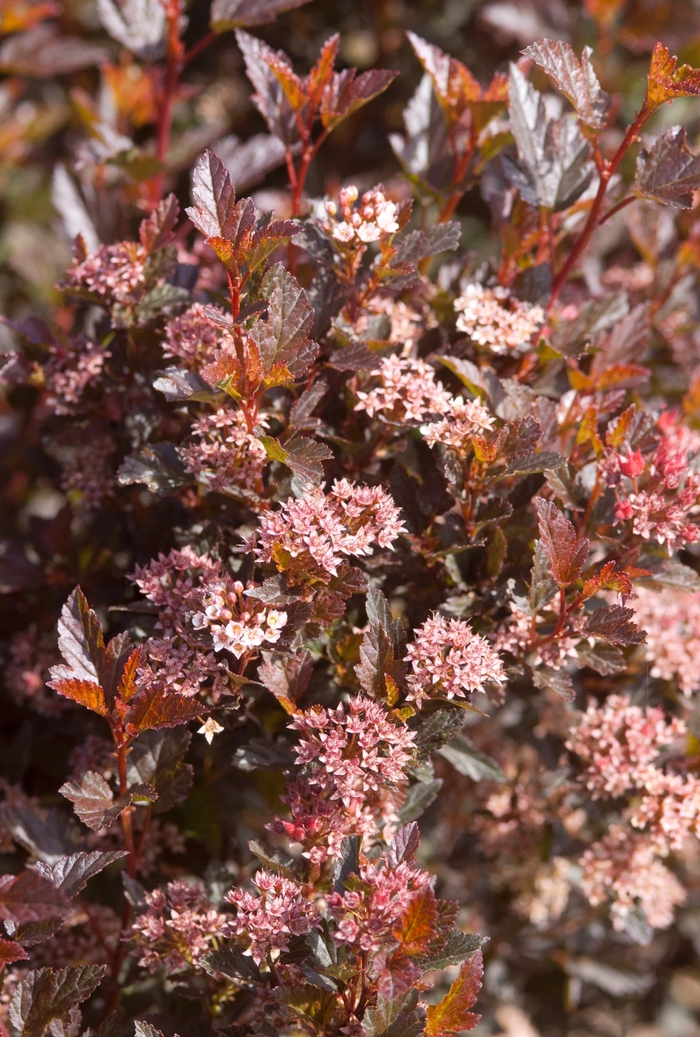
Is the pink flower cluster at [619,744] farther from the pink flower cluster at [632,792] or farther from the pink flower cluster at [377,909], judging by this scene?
the pink flower cluster at [377,909]

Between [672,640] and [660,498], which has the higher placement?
[660,498]

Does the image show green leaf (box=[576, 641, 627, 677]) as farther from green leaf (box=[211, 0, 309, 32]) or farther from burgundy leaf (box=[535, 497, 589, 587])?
green leaf (box=[211, 0, 309, 32])

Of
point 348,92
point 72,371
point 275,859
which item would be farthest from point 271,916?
point 348,92

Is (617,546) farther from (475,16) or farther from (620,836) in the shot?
(475,16)

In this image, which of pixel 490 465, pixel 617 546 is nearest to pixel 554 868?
pixel 617 546

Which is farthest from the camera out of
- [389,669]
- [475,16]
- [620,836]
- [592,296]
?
[475,16]

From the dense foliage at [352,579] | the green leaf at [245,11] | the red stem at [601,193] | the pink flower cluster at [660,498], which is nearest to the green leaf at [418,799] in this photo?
the dense foliage at [352,579]

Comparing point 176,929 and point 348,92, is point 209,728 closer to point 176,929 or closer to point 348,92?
point 176,929
